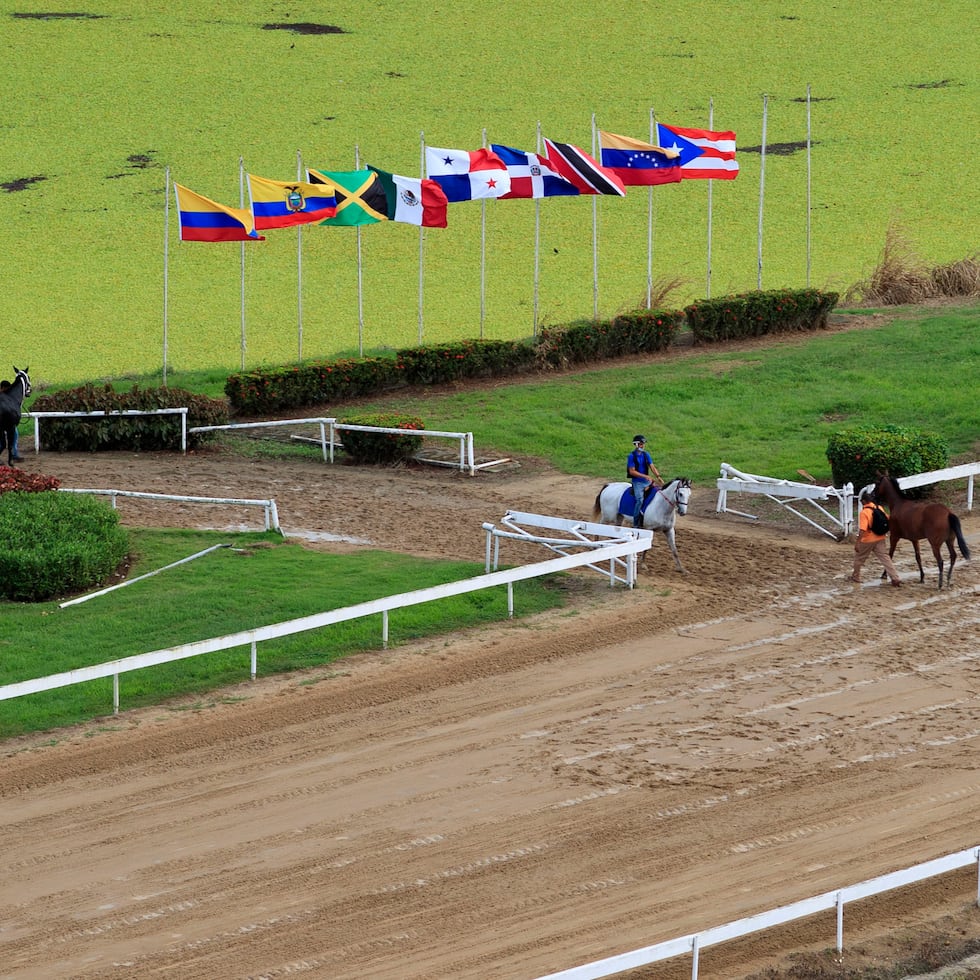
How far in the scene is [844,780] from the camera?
1070 cm

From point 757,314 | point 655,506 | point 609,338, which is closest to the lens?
point 655,506

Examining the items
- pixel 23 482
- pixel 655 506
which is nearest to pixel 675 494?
pixel 655 506

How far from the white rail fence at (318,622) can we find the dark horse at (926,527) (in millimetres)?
2488

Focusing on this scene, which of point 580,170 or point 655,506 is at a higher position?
point 580,170

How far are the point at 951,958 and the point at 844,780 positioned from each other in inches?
94.8

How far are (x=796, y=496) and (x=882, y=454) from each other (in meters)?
1.37

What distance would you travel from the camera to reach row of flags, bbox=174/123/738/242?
23516 mm

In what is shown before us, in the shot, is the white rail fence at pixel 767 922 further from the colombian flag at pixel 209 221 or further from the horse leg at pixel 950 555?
the colombian flag at pixel 209 221

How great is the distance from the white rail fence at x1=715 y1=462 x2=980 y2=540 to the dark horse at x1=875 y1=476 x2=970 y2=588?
1640 mm

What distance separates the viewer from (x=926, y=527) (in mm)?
15094

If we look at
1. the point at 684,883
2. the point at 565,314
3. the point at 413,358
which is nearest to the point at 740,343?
the point at 565,314

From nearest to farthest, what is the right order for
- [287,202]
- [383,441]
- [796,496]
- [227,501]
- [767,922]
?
[767,922] < [227,501] < [796,496] < [383,441] < [287,202]

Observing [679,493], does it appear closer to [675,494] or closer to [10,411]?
[675,494]

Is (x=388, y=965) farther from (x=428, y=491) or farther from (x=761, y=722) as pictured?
(x=428, y=491)
